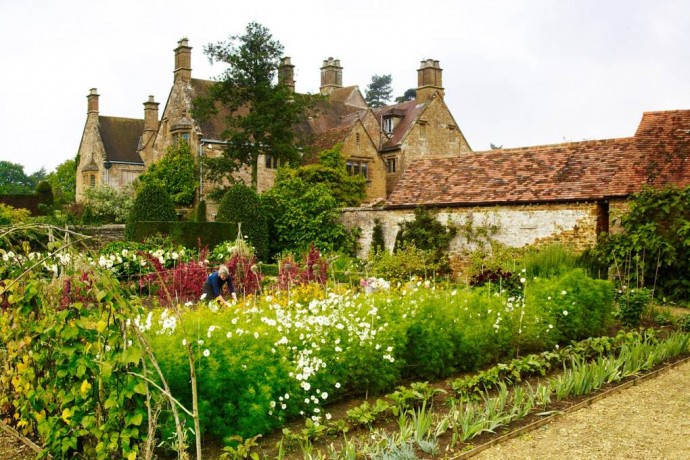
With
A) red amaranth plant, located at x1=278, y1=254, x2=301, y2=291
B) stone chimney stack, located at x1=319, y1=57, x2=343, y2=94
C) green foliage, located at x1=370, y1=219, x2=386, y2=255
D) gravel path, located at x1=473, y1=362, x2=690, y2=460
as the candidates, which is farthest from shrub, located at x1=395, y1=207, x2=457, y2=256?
stone chimney stack, located at x1=319, y1=57, x2=343, y2=94

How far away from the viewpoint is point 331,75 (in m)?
46.9

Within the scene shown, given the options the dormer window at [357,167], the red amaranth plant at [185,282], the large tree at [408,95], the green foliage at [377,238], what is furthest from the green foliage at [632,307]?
the large tree at [408,95]

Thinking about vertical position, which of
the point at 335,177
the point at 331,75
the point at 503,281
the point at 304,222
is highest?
the point at 331,75

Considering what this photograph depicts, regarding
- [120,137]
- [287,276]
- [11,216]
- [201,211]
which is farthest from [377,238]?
[120,137]

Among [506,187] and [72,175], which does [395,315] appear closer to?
[506,187]

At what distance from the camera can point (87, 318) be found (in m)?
5.59

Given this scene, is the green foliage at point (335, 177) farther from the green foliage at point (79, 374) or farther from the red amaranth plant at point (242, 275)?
the green foliage at point (79, 374)

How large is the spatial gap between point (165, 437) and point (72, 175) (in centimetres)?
6261

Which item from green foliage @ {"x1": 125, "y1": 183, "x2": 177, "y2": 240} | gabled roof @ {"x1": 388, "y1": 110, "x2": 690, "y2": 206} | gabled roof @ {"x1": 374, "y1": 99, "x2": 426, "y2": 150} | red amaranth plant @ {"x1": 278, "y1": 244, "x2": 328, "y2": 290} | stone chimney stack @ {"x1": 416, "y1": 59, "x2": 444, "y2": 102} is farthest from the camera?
stone chimney stack @ {"x1": 416, "y1": 59, "x2": 444, "y2": 102}

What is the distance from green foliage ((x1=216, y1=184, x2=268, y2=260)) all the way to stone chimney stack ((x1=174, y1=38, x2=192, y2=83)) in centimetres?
1504

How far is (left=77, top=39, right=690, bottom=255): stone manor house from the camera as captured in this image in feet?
Result: 58.9

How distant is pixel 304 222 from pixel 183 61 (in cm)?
1628

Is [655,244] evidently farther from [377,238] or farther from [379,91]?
[379,91]

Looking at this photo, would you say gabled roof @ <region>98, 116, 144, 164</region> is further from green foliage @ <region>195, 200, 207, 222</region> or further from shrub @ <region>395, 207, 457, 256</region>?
shrub @ <region>395, 207, 457, 256</region>
